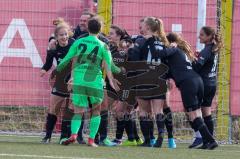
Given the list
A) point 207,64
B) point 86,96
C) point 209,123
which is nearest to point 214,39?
point 207,64

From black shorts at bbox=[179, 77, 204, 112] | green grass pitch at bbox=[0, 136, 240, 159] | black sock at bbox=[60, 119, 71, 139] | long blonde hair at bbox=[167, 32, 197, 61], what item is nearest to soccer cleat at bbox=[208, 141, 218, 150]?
green grass pitch at bbox=[0, 136, 240, 159]

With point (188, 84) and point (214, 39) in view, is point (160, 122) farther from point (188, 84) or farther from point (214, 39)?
point (214, 39)

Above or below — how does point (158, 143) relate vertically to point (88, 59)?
below

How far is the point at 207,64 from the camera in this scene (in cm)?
1076

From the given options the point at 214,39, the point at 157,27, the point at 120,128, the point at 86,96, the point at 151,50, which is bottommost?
the point at 120,128

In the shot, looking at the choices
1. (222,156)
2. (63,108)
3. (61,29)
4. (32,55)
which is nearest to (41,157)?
(222,156)

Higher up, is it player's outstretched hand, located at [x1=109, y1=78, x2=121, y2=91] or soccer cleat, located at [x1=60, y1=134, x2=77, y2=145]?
player's outstretched hand, located at [x1=109, y1=78, x2=121, y2=91]

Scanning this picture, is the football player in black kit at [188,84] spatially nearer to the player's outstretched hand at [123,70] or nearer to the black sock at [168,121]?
the black sock at [168,121]

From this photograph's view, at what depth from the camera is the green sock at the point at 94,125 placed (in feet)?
33.3

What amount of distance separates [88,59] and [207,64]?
5.65 feet

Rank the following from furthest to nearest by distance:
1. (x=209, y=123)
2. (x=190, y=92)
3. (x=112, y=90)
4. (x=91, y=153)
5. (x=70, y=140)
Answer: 1. (x=112, y=90)
2. (x=209, y=123)
3. (x=190, y=92)
4. (x=70, y=140)
5. (x=91, y=153)

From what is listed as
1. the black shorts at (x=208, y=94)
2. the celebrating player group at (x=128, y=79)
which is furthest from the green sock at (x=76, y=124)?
the black shorts at (x=208, y=94)

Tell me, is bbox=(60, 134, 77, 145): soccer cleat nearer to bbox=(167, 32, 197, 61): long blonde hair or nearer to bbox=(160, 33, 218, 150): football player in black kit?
bbox=(160, 33, 218, 150): football player in black kit

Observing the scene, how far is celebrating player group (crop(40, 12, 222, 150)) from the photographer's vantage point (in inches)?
400
